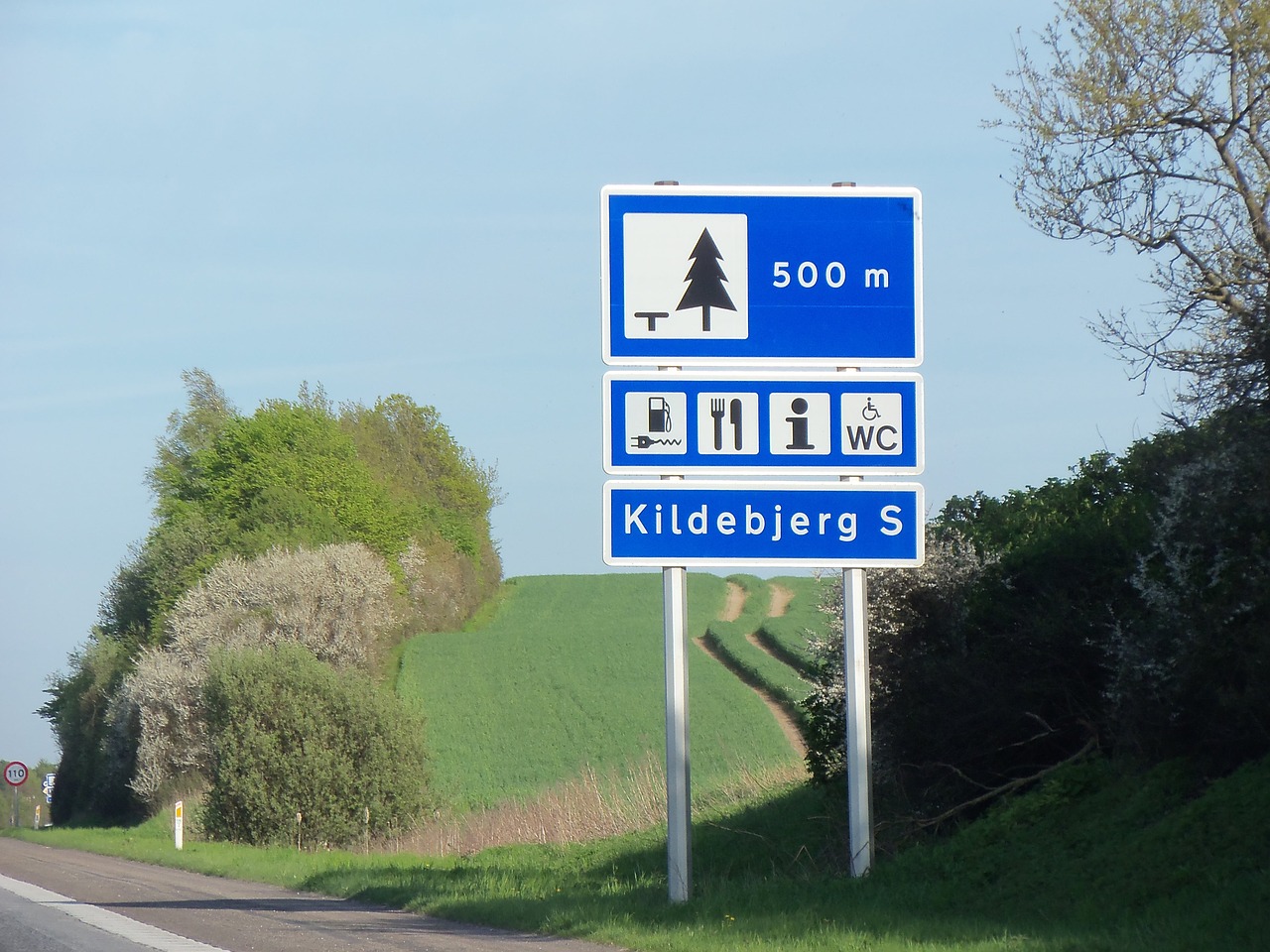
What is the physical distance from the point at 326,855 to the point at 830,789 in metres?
12.7

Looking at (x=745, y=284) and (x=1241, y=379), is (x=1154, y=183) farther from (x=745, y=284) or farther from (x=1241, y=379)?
(x=745, y=284)

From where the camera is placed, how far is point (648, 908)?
452 inches

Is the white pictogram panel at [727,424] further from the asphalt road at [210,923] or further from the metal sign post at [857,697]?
the asphalt road at [210,923]

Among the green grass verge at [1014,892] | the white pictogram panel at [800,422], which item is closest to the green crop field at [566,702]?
the green grass verge at [1014,892]

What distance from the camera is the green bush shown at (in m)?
36.5

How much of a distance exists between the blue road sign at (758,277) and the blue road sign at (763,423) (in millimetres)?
195

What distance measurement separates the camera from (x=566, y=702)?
2288 inches

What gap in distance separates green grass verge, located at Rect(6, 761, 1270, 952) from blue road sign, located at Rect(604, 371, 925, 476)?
359cm

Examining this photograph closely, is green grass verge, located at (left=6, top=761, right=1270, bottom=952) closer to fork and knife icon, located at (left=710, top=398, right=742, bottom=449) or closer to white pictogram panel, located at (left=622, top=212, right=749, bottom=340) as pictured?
fork and knife icon, located at (left=710, top=398, right=742, bottom=449)

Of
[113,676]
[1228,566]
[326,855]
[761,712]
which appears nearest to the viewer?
[1228,566]

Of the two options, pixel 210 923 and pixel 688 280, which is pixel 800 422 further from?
pixel 210 923

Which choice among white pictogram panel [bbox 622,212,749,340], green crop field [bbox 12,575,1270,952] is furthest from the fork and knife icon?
green crop field [bbox 12,575,1270,952]

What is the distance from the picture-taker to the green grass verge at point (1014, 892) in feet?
30.1

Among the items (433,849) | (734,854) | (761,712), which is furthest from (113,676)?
(734,854)
